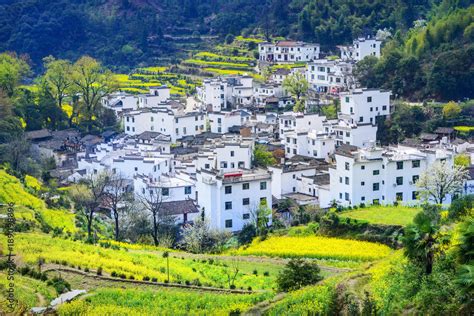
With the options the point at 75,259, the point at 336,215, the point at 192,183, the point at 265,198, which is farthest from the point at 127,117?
the point at 75,259

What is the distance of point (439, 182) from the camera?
108 ft

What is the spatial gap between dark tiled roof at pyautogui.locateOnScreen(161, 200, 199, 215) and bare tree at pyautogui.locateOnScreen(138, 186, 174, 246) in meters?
0.24

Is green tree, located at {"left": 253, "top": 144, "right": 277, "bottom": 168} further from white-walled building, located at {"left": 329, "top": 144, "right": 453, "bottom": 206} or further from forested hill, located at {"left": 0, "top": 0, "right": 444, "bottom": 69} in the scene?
forested hill, located at {"left": 0, "top": 0, "right": 444, "bottom": 69}

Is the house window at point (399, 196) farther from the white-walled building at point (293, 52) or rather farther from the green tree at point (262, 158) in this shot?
the white-walled building at point (293, 52)

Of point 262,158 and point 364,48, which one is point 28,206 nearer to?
point 262,158

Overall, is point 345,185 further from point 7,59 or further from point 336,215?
point 7,59

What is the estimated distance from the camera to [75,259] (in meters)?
22.4

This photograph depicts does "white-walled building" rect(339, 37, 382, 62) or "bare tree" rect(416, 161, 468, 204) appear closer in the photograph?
"bare tree" rect(416, 161, 468, 204)

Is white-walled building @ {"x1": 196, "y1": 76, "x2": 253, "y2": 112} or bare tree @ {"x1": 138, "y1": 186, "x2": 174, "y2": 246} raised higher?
white-walled building @ {"x1": 196, "y1": 76, "x2": 253, "y2": 112}

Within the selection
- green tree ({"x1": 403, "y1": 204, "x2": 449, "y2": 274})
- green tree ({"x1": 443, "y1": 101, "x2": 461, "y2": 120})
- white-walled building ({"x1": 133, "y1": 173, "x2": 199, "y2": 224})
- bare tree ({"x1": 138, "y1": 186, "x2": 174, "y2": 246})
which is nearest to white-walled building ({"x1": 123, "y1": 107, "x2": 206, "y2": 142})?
white-walled building ({"x1": 133, "y1": 173, "x2": 199, "y2": 224})

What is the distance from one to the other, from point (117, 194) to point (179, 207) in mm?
3285

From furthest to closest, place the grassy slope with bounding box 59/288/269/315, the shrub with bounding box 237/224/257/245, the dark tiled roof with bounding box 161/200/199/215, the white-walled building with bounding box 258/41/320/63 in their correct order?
the white-walled building with bounding box 258/41/320/63, the dark tiled roof with bounding box 161/200/199/215, the shrub with bounding box 237/224/257/245, the grassy slope with bounding box 59/288/269/315

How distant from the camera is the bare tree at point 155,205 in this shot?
1244 inches

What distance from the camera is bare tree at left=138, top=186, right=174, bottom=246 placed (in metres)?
31.6
